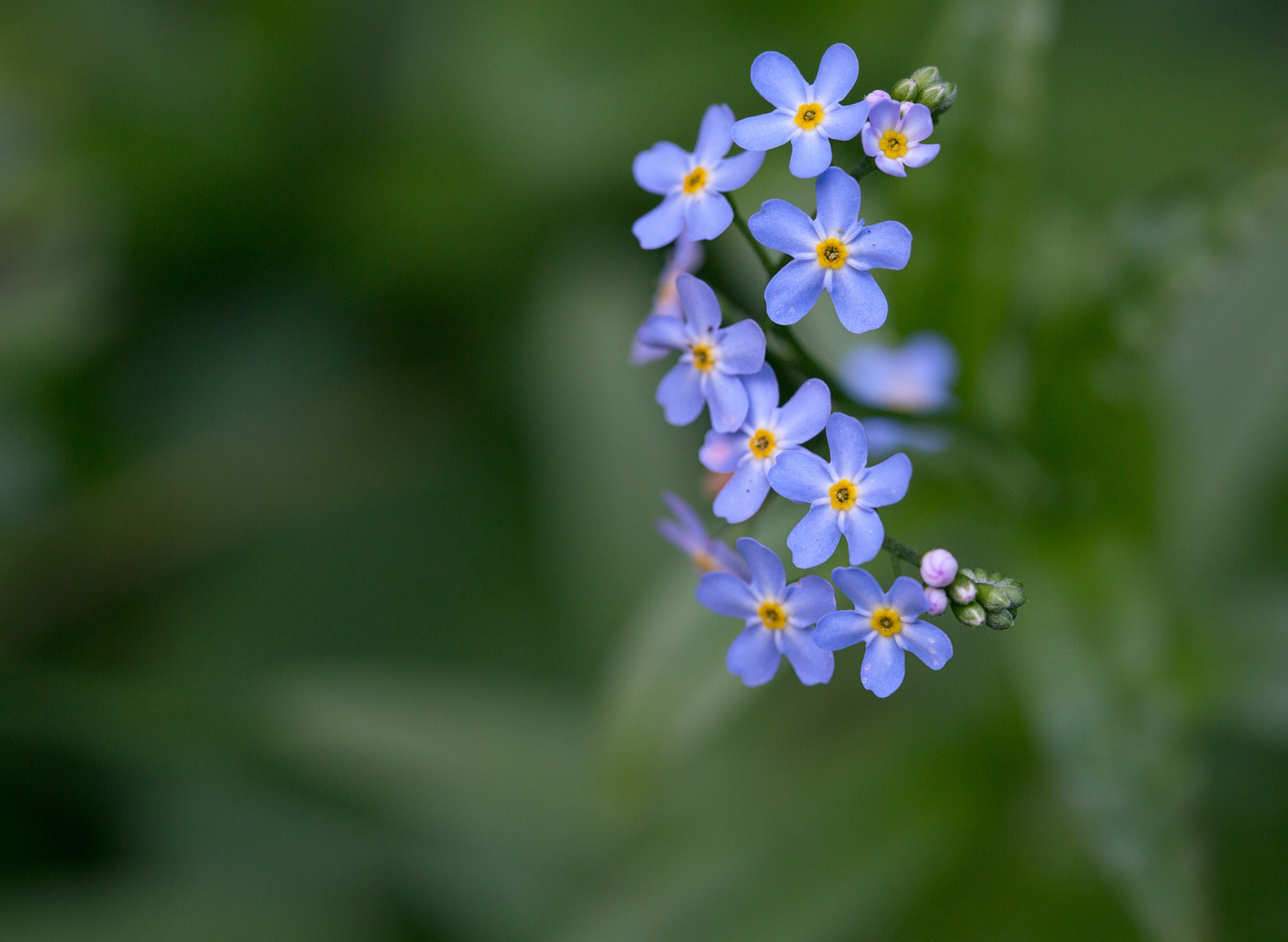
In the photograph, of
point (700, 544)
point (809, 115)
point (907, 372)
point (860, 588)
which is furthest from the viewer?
point (907, 372)

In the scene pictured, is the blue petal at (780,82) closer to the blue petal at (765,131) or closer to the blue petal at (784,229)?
the blue petal at (765,131)

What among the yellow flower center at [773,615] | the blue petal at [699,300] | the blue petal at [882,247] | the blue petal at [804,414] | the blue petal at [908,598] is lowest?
the yellow flower center at [773,615]

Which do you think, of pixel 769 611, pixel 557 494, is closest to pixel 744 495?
pixel 769 611

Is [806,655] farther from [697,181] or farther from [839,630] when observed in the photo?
[697,181]

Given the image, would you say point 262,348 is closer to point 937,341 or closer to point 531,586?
point 531,586

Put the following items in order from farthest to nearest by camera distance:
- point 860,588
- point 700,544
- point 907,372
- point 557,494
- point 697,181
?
point 557,494
point 907,372
point 700,544
point 697,181
point 860,588

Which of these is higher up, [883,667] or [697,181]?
[697,181]

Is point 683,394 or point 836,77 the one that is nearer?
point 836,77

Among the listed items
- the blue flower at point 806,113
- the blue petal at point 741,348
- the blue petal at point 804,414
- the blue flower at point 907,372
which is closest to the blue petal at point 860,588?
the blue petal at point 804,414
